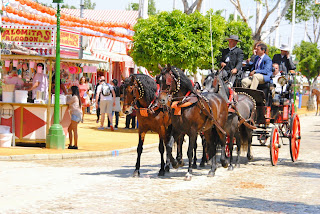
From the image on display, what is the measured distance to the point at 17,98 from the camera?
16672 millimetres

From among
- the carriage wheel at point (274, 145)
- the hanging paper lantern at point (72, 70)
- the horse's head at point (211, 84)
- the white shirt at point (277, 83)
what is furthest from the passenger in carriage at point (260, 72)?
the hanging paper lantern at point (72, 70)

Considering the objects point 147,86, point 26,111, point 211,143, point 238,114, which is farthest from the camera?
point 26,111

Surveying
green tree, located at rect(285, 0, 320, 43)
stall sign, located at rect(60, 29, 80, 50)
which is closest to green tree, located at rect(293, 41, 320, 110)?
green tree, located at rect(285, 0, 320, 43)

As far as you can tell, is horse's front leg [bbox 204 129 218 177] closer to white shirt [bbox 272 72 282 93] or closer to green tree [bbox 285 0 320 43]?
white shirt [bbox 272 72 282 93]

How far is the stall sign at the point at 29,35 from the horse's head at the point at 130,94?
565cm

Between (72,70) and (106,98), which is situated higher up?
(72,70)

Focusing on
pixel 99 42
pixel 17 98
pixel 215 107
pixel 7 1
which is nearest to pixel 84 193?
pixel 215 107

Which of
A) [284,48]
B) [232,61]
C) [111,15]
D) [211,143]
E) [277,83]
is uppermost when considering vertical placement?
[111,15]

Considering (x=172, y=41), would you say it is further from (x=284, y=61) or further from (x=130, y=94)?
(x=130, y=94)

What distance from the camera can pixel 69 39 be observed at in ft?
55.9

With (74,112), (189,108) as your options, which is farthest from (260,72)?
(74,112)

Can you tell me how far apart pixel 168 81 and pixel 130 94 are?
2.87 ft

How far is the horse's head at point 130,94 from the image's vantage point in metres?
11.5

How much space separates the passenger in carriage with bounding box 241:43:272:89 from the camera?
47.2ft
